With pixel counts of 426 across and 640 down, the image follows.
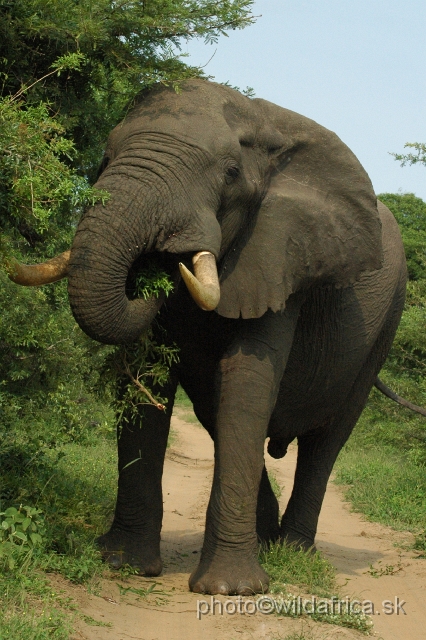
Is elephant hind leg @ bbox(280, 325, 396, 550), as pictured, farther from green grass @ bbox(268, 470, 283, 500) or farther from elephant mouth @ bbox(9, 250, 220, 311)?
elephant mouth @ bbox(9, 250, 220, 311)

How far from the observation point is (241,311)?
20.6ft

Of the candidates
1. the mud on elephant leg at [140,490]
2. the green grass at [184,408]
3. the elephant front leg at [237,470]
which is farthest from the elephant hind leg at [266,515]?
the green grass at [184,408]

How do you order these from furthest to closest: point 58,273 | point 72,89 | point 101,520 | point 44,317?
point 44,317
point 101,520
point 72,89
point 58,273

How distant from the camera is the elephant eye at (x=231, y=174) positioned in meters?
6.00

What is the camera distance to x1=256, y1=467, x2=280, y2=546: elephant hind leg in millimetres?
8148

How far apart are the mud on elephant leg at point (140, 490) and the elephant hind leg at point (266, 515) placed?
1.50 meters

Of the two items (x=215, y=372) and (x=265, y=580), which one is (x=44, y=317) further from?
(x=265, y=580)

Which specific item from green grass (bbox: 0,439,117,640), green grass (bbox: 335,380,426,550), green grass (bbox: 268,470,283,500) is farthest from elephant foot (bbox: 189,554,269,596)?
green grass (bbox: 268,470,283,500)

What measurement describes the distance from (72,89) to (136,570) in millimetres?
2928

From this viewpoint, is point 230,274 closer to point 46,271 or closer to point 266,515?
point 46,271

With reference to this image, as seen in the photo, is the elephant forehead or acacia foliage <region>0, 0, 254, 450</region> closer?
acacia foliage <region>0, 0, 254, 450</region>

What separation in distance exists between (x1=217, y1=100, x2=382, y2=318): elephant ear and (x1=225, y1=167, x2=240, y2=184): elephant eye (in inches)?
16.3

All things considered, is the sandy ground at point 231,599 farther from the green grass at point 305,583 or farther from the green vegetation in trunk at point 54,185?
the green vegetation in trunk at point 54,185

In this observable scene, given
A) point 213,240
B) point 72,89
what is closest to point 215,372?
point 213,240
